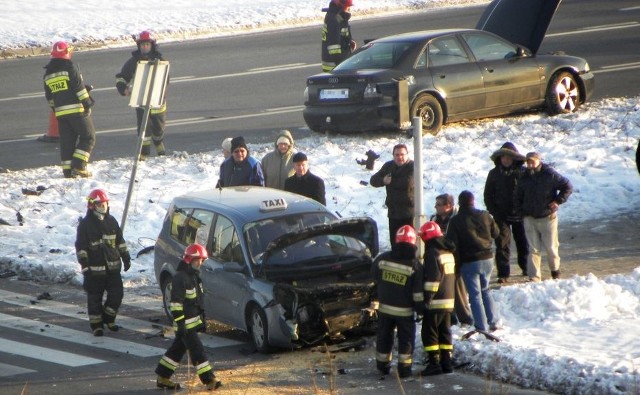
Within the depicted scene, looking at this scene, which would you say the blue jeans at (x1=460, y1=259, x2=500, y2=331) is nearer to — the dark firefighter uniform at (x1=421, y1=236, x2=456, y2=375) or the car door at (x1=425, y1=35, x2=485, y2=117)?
the dark firefighter uniform at (x1=421, y1=236, x2=456, y2=375)

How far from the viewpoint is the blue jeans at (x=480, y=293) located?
12633mm

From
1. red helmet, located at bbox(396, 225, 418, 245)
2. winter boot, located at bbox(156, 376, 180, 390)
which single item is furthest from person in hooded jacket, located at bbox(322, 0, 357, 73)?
winter boot, located at bbox(156, 376, 180, 390)

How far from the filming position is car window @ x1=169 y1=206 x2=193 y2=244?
46.9 ft

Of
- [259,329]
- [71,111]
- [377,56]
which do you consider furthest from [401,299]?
[377,56]

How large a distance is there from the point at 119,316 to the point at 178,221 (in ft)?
4.66

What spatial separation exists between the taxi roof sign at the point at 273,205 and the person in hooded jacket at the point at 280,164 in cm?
188

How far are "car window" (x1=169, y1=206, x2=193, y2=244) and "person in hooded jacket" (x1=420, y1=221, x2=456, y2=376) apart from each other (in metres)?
3.44

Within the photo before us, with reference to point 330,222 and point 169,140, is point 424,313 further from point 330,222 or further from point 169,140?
point 169,140

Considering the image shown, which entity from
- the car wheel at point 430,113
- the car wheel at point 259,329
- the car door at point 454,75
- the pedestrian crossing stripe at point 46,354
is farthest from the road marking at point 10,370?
the car door at point 454,75

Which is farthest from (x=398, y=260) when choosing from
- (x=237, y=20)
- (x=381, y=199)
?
(x=237, y=20)

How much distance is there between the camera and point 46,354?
13.0 meters

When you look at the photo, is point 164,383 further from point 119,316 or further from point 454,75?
point 454,75

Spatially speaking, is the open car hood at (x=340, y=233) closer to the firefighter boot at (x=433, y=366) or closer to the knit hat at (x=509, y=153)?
the firefighter boot at (x=433, y=366)

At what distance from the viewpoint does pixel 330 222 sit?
13.3 m
